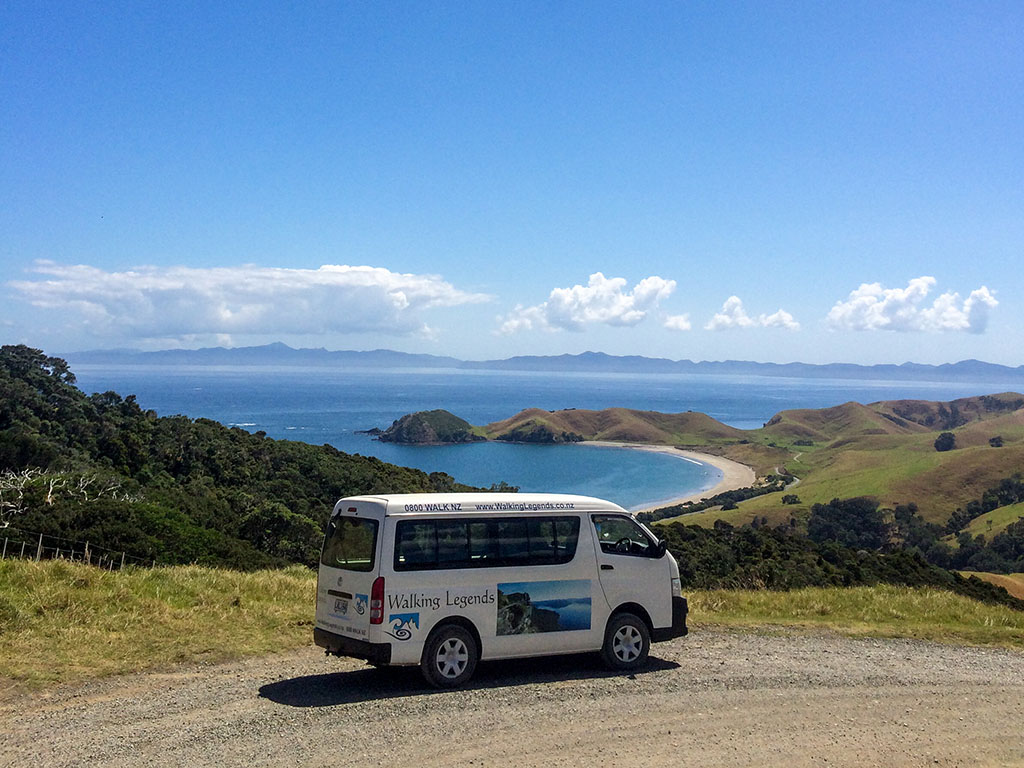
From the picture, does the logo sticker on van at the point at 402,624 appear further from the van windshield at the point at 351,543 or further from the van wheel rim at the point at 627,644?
the van wheel rim at the point at 627,644

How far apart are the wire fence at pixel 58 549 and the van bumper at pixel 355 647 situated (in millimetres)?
10195

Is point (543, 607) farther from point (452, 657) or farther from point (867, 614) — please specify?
point (867, 614)

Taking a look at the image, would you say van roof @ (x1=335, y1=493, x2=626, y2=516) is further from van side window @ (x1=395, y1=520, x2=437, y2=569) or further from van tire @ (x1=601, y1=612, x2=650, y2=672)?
van tire @ (x1=601, y1=612, x2=650, y2=672)

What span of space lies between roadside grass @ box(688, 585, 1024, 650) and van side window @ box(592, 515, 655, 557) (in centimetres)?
401

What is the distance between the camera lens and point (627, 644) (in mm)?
11008

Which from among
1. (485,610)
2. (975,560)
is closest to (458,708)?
(485,610)

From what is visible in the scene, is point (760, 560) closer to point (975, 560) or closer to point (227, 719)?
point (227, 719)

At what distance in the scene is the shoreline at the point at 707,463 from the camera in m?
109

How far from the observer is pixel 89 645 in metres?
10.6

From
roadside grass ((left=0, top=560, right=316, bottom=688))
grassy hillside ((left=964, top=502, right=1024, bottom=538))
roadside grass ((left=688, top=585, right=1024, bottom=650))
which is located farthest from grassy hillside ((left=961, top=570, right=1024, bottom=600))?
grassy hillside ((left=964, top=502, right=1024, bottom=538))

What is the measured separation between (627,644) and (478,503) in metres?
2.94

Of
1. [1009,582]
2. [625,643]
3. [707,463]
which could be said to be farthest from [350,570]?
[707,463]

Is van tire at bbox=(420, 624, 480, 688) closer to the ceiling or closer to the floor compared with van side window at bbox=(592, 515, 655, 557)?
closer to the floor

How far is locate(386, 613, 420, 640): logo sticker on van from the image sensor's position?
30.9 feet
